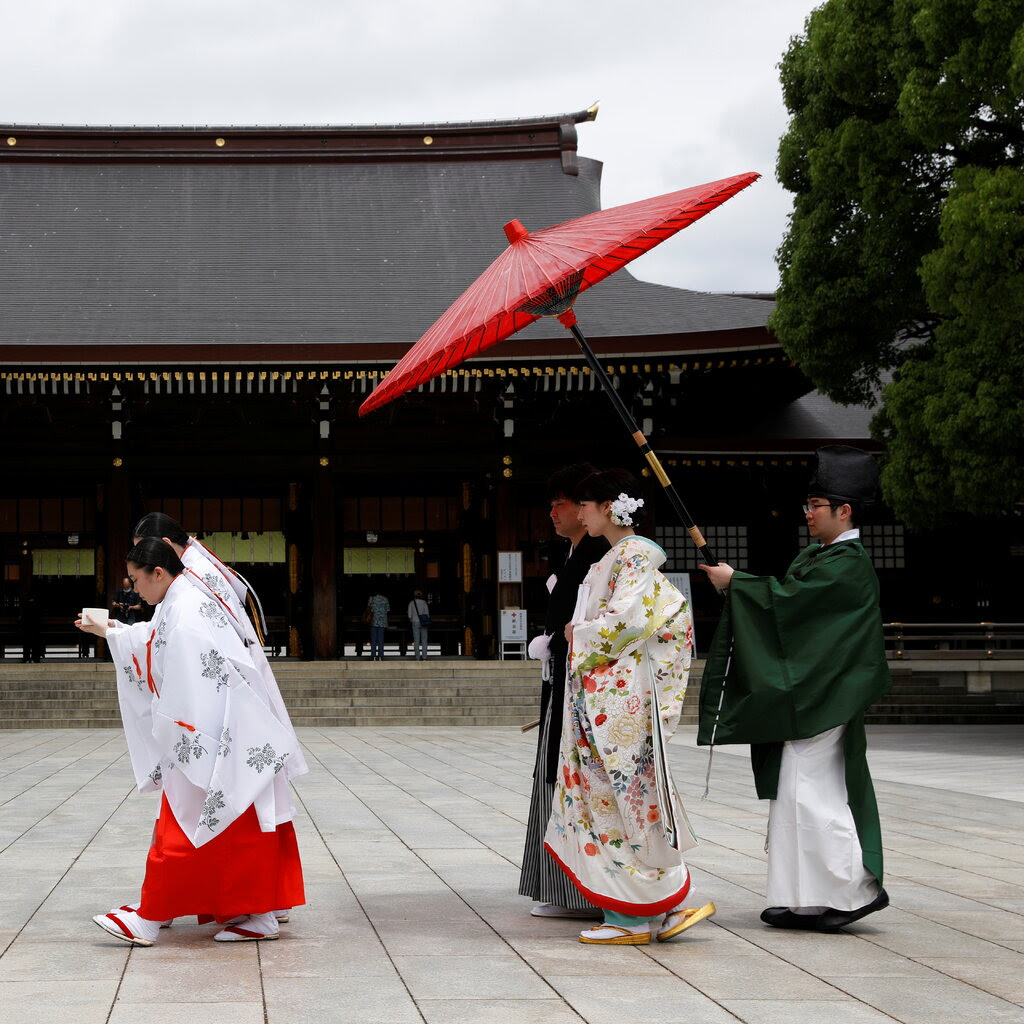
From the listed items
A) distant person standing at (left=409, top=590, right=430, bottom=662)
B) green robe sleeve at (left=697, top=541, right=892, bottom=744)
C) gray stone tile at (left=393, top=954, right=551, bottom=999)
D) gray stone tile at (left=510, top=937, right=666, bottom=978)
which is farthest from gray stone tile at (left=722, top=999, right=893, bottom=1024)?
distant person standing at (left=409, top=590, right=430, bottom=662)

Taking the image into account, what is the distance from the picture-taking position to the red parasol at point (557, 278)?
466cm

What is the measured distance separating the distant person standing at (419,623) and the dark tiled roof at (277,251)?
3504 millimetres

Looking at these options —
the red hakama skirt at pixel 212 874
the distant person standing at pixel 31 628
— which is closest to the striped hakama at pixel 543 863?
the red hakama skirt at pixel 212 874

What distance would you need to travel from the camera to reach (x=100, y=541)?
59.5ft

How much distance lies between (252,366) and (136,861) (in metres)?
11.1

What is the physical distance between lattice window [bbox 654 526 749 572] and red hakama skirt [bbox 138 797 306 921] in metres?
14.7

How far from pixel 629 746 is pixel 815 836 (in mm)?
688

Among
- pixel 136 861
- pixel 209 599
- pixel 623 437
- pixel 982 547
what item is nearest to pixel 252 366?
pixel 623 437

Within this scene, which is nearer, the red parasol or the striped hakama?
the red parasol

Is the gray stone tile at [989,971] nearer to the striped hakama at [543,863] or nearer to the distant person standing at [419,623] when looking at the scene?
the striped hakama at [543,863]

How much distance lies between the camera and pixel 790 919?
4758 millimetres

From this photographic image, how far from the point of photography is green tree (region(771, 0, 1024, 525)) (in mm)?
12227

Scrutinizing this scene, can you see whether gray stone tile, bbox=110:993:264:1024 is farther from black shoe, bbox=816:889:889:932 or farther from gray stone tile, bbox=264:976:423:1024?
black shoe, bbox=816:889:889:932

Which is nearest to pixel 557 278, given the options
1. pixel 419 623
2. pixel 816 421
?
pixel 419 623
